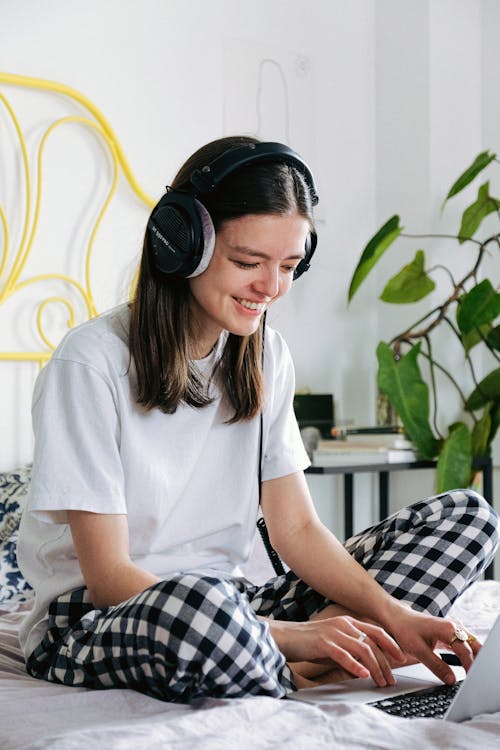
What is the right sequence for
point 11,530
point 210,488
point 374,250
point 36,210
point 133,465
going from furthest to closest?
1. point 374,250
2. point 36,210
3. point 11,530
4. point 210,488
5. point 133,465

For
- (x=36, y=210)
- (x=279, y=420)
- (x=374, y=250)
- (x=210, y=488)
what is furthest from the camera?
(x=374, y=250)

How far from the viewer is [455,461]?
263 cm

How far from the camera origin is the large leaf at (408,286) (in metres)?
2.83

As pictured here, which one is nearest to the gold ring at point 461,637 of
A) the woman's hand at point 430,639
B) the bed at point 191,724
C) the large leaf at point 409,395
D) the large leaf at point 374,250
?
the woman's hand at point 430,639

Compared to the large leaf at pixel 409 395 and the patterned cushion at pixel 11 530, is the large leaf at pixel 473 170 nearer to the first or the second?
the large leaf at pixel 409 395

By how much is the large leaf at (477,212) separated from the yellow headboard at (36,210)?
3.22ft

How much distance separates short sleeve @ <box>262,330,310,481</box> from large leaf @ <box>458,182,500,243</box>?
1.44m

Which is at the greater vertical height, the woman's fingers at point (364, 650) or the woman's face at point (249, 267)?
the woman's face at point (249, 267)

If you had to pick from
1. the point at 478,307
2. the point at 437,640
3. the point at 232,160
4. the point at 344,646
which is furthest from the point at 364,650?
the point at 478,307

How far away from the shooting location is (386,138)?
121 inches

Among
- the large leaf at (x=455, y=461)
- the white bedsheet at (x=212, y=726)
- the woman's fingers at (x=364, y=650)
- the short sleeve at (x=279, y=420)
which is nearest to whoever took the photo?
the white bedsheet at (x=212, y=726)

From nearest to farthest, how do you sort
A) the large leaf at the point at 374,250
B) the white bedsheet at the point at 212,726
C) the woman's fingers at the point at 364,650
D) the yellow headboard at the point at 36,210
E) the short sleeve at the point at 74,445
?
1. the white bedsheet at the point at 212,726
2. the woman's fingers at the point at 364,650
3. the short sleeve at the point at 74,445
4. the yellow headboard at the point at 36,210
5. the large leaf at the point at 374,250

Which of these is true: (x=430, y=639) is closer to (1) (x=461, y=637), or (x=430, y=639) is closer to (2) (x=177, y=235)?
(1) (x=461, y=637)

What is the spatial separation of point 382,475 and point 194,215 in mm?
1927
